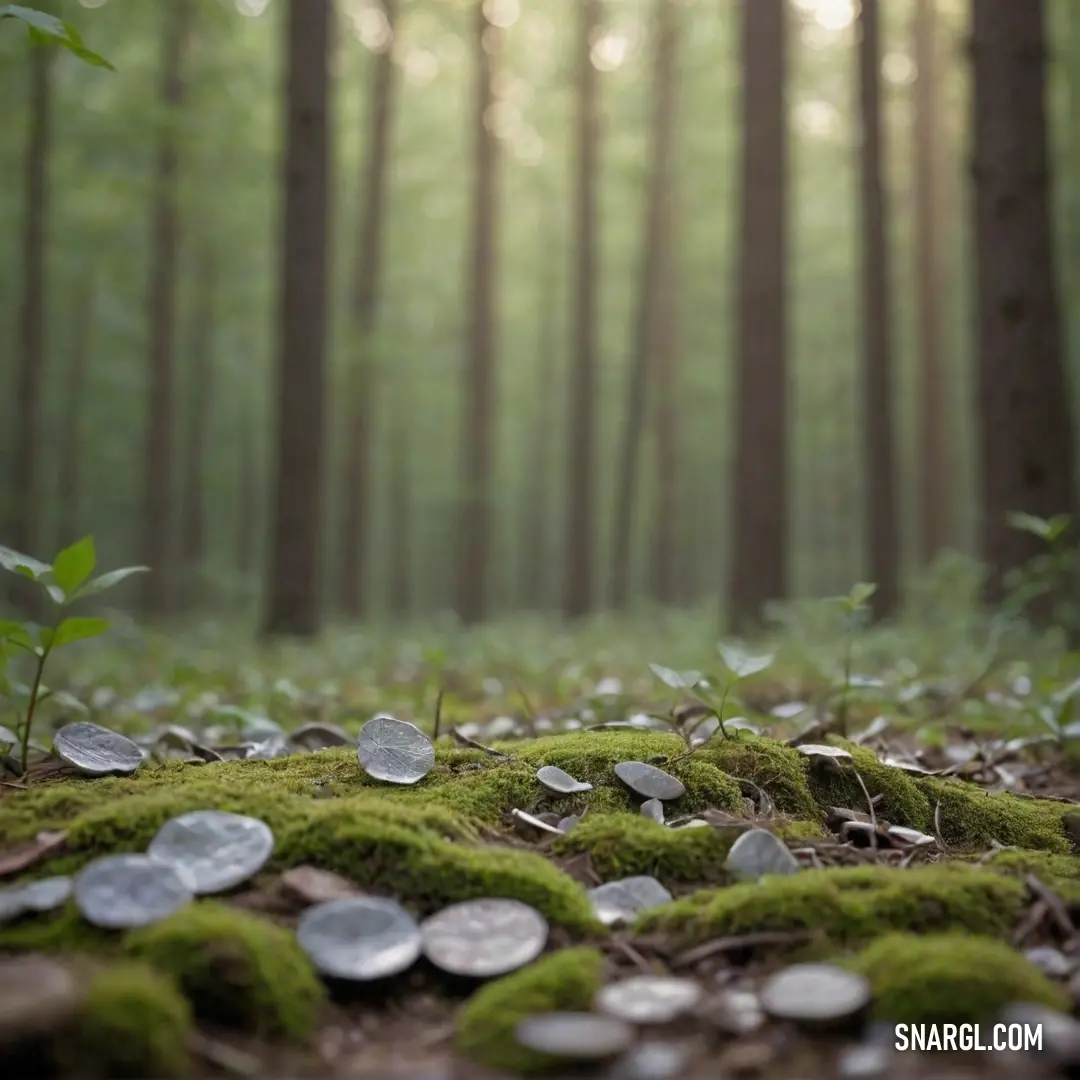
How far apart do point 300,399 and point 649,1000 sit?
7.93 meters

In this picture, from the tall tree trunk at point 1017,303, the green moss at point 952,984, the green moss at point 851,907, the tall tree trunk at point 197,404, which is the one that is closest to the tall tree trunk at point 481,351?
the tall tree trunk at point 197,404

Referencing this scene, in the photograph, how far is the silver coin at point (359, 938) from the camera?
1.35 m

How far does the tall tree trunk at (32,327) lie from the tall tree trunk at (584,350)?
23.3ft

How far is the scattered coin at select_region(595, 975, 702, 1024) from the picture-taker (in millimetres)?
1225

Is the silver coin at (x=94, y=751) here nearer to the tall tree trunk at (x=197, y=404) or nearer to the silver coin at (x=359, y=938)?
the silver coin at (x=359, y=938)

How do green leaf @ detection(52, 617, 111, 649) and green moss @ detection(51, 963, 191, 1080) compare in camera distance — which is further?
green leaf @ detection(52, 617, 111, 649)

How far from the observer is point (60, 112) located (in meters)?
12.5

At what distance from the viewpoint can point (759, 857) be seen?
5.49ft

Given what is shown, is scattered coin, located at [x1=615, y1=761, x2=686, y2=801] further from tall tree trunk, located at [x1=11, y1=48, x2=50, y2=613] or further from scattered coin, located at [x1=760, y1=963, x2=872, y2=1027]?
tall tree trunk, located at [x1=11, y1=48, x2=50, y2=613]

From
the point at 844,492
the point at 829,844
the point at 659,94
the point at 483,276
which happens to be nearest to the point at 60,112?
the point at 483,276

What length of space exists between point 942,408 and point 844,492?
13.2 m

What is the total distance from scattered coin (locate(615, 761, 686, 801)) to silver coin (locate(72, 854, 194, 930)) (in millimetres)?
896

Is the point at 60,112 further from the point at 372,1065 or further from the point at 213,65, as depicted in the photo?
the point at 372,1065

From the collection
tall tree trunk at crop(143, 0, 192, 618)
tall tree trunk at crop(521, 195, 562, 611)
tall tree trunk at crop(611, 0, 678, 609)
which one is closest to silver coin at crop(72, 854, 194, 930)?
tall tree trunk at crop(143, 0, 192, 618)
